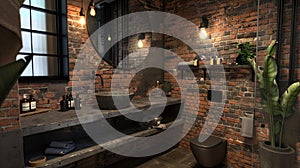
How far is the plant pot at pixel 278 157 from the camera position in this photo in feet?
6.62

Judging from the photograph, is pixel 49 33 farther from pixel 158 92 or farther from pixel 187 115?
pixel 187 115

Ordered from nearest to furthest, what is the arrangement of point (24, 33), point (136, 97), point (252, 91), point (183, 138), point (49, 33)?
point (24, 33)
point (49, 33)
point (252, 91)
point (136, 97)
point (183, 138)

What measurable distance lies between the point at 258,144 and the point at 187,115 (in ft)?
4.00

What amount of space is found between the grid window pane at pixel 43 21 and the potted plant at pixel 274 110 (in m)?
2.55

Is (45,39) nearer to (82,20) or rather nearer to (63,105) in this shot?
(82,20)

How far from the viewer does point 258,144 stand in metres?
2.40

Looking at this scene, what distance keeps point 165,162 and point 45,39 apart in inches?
98.9

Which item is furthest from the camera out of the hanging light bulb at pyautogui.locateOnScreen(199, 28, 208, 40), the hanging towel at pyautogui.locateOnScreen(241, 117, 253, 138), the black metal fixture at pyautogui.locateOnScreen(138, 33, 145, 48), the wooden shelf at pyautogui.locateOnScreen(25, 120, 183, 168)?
the black metal fixture at pyautogui.locateOnScreen(138, 33, 145, 48)

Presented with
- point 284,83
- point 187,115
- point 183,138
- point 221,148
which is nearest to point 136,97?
point 187,115

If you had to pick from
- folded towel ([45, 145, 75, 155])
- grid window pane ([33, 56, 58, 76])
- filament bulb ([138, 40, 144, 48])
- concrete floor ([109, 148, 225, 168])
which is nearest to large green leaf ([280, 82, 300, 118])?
concrete floor ([109, 148, 225, 168])

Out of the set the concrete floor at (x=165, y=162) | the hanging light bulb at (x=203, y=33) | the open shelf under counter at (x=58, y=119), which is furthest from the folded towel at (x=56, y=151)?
the hanging light bulb at (x=203, y=33)

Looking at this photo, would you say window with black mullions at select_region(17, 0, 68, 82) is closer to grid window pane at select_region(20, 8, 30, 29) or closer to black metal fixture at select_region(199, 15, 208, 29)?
grid window pane at select_region(20, 8, 30, 29)

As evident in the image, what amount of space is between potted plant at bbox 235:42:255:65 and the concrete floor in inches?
64.2

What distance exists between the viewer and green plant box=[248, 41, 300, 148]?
197 cm
